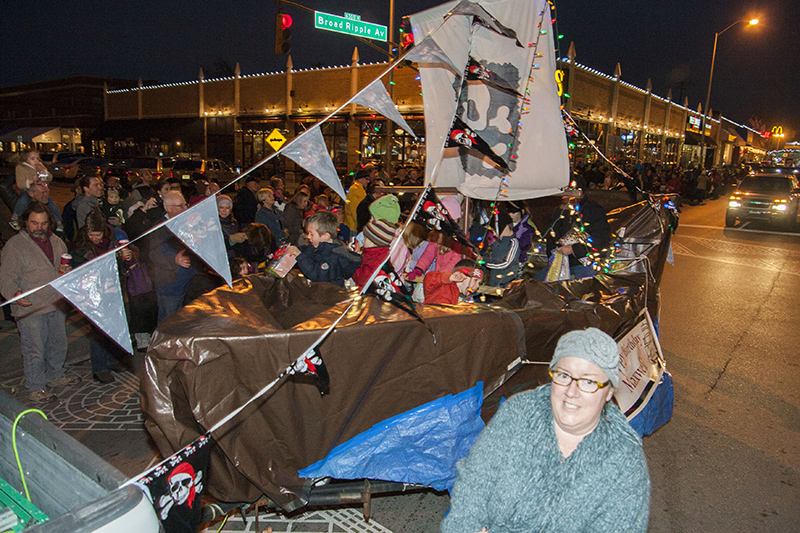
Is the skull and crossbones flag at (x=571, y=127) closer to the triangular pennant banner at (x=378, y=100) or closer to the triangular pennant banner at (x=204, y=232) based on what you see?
the triangular pennant banner at (x=378, y=100)

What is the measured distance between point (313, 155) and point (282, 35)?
10.8 metres

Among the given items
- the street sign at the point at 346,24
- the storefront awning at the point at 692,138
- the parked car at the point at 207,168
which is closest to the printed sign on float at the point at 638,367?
the street sign at the point at 346,24

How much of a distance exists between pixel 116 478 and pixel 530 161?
4.79m

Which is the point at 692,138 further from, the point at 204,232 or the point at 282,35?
the point at 204,232

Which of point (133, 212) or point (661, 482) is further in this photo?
point (133, 212)

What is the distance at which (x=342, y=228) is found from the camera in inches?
364

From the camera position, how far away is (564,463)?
6.33 feet

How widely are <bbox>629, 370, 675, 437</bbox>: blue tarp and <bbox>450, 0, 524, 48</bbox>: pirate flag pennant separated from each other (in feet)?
10.6

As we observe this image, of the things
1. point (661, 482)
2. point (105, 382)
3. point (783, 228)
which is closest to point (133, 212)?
A: point (105, 382)

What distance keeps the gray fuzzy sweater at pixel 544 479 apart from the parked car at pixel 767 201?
62.7ft

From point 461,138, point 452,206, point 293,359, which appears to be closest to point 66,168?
point 452,206

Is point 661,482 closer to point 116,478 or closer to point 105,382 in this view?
point 116,478

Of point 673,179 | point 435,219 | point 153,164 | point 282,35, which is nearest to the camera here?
point 435,219

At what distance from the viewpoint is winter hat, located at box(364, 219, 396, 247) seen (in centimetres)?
491
